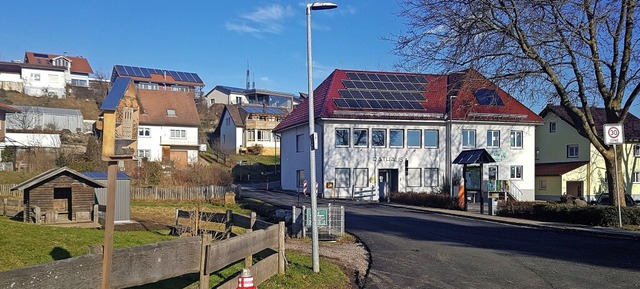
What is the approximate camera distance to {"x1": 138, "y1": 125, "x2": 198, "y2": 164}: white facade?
197ft

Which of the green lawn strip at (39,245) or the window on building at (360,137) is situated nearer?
the green lawn strip at (39,245)

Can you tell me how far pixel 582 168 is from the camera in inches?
2009

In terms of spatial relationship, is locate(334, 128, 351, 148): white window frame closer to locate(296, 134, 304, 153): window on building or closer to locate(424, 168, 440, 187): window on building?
locate(296, 134, 304, 153): window on building

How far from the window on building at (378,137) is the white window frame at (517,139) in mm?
11264

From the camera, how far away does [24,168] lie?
42312 millimetres

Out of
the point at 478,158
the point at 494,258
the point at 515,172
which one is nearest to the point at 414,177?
the point at 515,172

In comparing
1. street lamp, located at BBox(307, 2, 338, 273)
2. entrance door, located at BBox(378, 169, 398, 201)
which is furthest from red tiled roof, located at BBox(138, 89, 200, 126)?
street lamp, located at BBox(307, 2, 338, 273)

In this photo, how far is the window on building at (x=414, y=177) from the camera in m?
44.6

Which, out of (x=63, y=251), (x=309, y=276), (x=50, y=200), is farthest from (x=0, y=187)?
(x=309, y=276)

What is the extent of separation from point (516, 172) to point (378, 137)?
1243 cm

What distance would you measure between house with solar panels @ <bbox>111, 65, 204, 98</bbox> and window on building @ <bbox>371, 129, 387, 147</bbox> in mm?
49189

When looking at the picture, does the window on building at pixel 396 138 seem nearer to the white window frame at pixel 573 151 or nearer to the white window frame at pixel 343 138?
the white window frame at pixel 343 138

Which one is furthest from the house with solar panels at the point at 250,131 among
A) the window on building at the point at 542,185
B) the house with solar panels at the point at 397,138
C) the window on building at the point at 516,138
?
the window on building at the point at 516,138

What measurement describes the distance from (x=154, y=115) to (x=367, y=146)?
27082 millimetres
